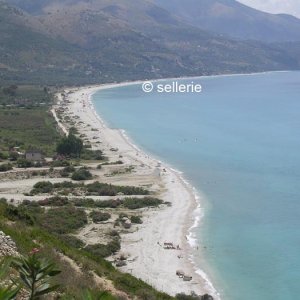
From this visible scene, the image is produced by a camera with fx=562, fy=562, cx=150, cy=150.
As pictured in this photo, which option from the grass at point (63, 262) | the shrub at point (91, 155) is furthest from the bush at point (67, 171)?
the grass at point (63, 262)

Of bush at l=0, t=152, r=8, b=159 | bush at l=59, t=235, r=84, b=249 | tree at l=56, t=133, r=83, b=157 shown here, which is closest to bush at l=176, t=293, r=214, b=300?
bush at l=59, t=235, r=84, b=249

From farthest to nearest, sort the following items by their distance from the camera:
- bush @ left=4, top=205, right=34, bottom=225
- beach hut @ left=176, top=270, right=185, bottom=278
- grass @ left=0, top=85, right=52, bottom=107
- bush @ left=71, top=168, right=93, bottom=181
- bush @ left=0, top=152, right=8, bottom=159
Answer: grass @ left=0, top=85, right=52, bottom=107, bush @ left=0, top=152, right=8, bottom=159, bush @ left=71, top=168, right=93, bottom=181, beach hut @ left=176, top=270, right=185, bottom=278, bush @ left=4, top=205, right=34, bottom=225

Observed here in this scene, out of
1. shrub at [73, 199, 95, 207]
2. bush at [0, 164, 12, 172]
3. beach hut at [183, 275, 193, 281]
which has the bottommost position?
bush at [0, 164, 12, 172]

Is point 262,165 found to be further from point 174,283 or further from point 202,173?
point 174,283

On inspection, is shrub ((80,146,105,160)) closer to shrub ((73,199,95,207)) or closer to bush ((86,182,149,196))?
bush ((86,182,149,196))

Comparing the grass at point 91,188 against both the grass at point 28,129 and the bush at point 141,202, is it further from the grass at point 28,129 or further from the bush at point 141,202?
the grass at point 28,129

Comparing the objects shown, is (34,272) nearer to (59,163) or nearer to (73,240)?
(73,240)
